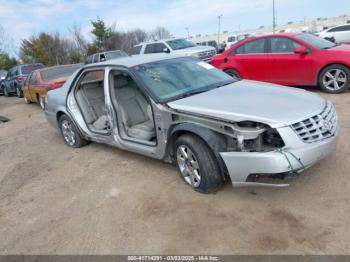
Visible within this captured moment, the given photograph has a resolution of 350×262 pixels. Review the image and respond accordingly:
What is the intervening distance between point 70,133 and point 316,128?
4394mm

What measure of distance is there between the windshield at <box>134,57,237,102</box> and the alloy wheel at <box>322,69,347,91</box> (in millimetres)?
3591

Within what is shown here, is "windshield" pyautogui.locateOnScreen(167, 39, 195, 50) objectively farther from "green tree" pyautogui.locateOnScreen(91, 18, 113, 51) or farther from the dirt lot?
"green tree" pyautogui.locateOnScreen(91, 18, 113, 51)

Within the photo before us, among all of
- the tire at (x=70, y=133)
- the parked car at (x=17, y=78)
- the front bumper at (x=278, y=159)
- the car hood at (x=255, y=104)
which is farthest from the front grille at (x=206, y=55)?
the front bumper at (x=278, y=159)

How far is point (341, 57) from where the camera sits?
6.79 m

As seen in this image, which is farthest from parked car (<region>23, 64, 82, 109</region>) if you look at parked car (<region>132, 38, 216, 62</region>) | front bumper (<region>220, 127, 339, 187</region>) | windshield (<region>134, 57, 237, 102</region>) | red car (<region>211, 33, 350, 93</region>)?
front bumper (<region>220, 127, 339, 187</region>)

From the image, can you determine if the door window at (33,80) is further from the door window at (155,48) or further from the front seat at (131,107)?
the front seat at (131,107)

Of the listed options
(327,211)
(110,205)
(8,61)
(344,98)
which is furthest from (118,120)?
(8,61)

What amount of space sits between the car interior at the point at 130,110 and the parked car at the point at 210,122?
0.05 ft

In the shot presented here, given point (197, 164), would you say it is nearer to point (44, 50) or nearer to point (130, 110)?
point (130, 110)

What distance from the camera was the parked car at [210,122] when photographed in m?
3.00

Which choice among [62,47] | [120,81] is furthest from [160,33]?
[120,81]

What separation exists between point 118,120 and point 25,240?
1990 millimetres

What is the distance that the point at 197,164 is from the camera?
3473 mm

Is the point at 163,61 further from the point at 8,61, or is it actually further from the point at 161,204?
the point at 8,61
